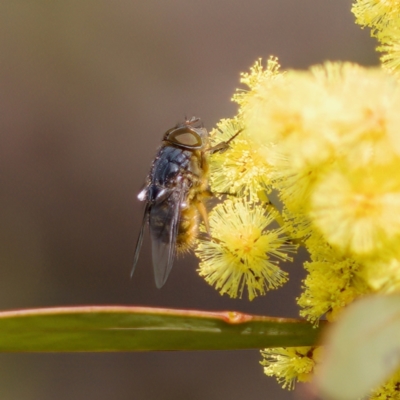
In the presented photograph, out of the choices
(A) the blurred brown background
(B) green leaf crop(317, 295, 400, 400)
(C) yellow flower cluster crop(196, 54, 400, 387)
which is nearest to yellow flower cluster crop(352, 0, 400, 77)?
(C) yellow flower cluster crop(196, 54, 400, 387)

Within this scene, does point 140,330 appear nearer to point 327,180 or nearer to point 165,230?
point 327,180

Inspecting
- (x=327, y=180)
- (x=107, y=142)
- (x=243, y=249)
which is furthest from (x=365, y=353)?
(x=107, y=142)

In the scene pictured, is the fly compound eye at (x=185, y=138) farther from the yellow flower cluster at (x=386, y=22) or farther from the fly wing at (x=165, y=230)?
the yellow flower cluster at (x=386, y=22)

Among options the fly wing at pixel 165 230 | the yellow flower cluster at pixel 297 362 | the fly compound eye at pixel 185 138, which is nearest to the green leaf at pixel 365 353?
the yellow flower cluster at pixel 297 362

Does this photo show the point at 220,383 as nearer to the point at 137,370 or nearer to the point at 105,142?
the point at 137,370

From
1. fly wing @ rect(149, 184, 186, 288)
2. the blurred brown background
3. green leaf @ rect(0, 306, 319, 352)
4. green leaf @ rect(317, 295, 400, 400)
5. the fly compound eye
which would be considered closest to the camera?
green leaf @ rect(317, 295, 400, 400)

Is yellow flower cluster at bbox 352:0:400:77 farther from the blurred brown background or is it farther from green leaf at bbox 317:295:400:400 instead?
the blurred brown background
